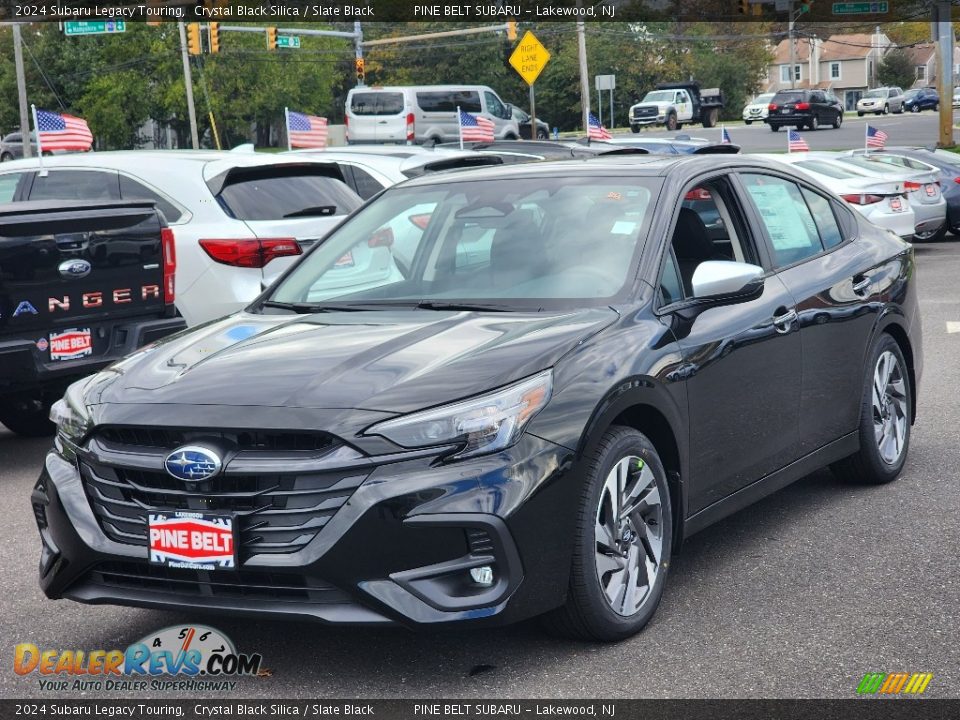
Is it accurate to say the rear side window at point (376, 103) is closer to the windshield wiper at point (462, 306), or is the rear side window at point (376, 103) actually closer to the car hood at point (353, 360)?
the windshield wiper at point (462, 306)

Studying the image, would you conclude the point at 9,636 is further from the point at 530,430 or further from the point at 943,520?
the point at 943,520

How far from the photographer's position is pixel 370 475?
390cm

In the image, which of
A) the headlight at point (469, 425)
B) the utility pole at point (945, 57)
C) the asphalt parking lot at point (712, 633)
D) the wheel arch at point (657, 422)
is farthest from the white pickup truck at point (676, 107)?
the headlight at point (469, 425)

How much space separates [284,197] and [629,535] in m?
5.34

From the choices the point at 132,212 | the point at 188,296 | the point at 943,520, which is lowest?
the point at 943,520

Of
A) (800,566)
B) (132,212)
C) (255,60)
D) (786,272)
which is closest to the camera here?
(800,566)

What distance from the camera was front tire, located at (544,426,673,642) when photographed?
424cm

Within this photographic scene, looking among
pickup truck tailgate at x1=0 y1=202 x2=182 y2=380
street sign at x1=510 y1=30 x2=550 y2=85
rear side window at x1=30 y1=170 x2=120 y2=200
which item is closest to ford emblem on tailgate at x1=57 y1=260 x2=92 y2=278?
pickup truck tailgate at x1=0 y1=202 x2=182 y2=380

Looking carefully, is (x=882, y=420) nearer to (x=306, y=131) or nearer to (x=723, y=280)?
(x=723, y=280)

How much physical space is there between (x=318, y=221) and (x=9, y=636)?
4.78 meters

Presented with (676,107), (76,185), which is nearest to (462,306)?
(76,185)

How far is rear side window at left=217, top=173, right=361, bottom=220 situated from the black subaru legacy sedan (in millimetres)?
3248

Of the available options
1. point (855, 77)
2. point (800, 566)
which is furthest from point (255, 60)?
point (855, 77)

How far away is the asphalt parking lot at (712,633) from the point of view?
13.6 ft
